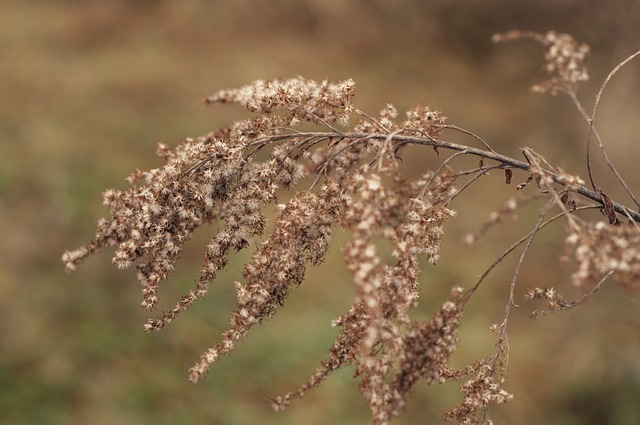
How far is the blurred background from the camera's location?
18.4 feet

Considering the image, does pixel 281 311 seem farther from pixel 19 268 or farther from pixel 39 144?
pixel 39 144

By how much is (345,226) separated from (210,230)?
4.86m

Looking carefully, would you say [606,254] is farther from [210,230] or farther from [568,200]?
[210,230]

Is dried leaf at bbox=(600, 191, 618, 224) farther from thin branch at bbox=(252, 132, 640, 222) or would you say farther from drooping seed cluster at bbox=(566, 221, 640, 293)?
drooping seed cluster at bbox=(566, 221, 640, 293)

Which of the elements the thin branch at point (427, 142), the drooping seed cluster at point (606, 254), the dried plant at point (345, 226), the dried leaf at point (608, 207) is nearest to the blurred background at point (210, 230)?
the dried plant at point (345, 226)

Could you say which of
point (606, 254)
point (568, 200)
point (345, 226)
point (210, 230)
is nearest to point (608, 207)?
point (568, 200)

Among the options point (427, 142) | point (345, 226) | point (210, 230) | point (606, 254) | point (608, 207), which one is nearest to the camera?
point (606, 254)

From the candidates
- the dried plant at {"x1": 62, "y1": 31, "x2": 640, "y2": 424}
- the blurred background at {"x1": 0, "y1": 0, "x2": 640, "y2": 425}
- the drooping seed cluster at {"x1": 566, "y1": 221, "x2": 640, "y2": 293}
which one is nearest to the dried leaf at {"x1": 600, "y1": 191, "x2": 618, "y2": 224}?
the dried plant at {"x1": 62, "y1": 31, "x2": 640, "y2": 424}

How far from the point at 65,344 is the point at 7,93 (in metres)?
4.15

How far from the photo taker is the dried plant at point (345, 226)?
58.8 inches

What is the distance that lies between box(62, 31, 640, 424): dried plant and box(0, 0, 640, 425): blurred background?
3.80 meters

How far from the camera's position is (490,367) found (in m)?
1.74

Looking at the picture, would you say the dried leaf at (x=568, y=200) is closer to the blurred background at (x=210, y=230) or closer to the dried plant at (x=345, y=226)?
the dried plant at (x=345, y=226)

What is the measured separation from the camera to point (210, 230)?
6.38 m
